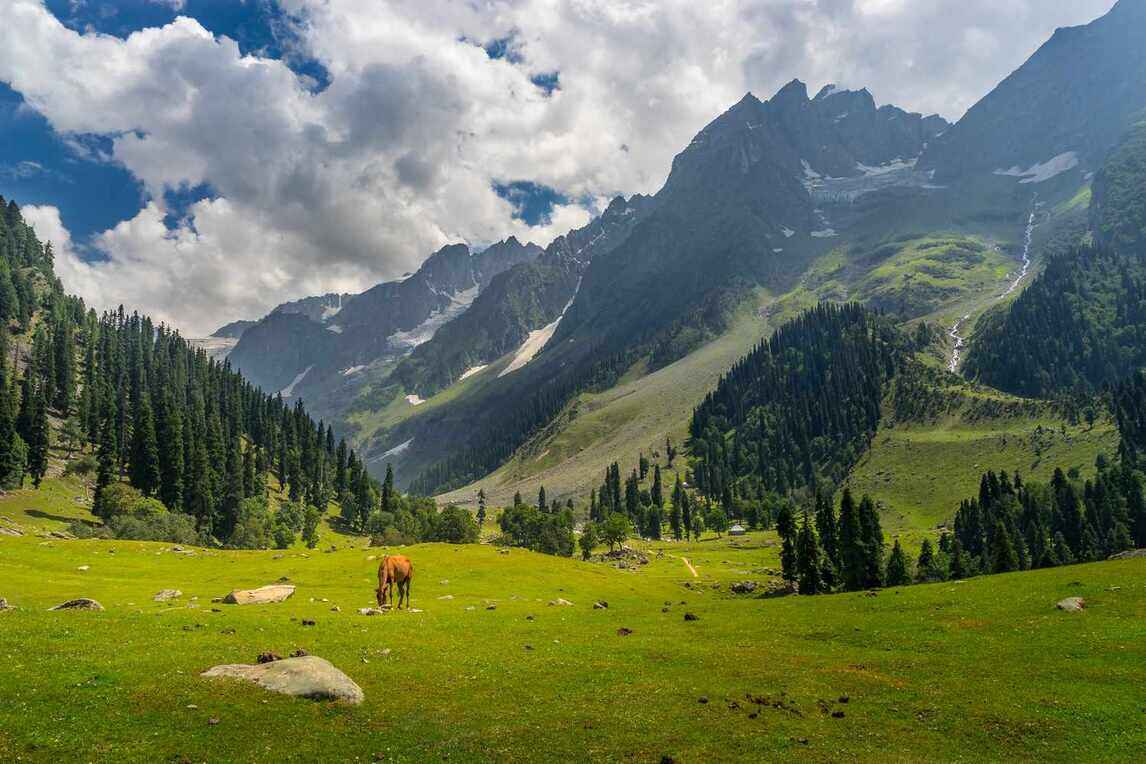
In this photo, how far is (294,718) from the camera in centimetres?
2138

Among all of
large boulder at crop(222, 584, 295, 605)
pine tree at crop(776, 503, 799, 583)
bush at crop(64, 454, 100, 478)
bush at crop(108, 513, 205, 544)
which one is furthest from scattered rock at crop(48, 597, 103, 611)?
bush at crop(64, 454, 100, 478)

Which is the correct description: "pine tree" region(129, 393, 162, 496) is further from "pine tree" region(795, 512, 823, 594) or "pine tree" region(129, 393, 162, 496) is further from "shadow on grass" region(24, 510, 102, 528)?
"pine tree" region(795, 512, 823, 594)

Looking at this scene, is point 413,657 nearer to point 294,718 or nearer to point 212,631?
point 294,718

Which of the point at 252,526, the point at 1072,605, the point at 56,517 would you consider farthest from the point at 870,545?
the point at 56,517

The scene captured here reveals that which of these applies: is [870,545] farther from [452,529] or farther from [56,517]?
[56,517]

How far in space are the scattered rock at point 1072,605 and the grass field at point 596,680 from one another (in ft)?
3.09

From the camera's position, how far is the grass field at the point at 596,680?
20.5 meters

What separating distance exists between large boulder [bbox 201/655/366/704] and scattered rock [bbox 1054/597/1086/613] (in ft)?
145

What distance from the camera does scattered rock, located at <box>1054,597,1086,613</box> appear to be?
135 ft

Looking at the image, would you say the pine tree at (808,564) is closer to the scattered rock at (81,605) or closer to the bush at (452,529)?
the scattered rock at (81,605)

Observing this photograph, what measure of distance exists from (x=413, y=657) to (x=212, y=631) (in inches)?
470

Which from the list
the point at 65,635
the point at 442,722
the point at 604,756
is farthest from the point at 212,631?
the point at 604,756

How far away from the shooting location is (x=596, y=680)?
94.1 feet

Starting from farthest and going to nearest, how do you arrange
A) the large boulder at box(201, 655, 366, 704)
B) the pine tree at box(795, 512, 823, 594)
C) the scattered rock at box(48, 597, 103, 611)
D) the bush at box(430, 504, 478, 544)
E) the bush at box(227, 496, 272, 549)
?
the bush at box(430, 504, 478, 544)
the bush at box(227, 496, 272, 549)
the pine tree at box(795, 512, 823, 594)
the scattered rock at box(48, 597, 103, 611)
the large boulder at box(201, 655, 366, 704)
